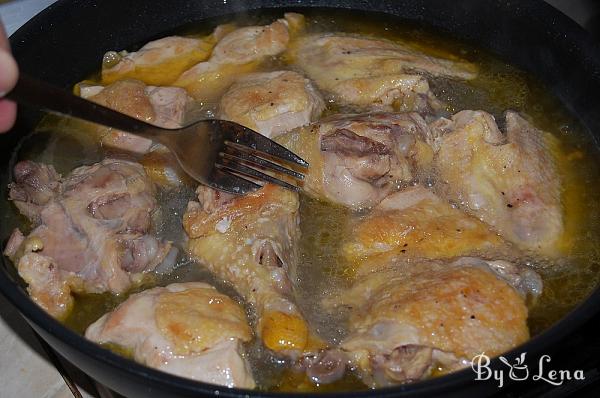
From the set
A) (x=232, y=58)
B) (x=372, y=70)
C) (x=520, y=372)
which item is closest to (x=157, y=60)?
(x=232, y=58)

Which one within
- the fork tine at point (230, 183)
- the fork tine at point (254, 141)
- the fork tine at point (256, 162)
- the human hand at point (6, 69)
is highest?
the human hand at point (6, 69)

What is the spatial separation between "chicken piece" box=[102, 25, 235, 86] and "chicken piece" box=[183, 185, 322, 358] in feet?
2.34

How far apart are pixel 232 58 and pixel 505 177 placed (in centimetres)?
112

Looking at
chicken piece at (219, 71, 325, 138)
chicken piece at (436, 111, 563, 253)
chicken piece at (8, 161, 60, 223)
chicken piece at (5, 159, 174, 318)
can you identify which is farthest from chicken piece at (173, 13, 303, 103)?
chicken piece at (436, 111, 563, 253)

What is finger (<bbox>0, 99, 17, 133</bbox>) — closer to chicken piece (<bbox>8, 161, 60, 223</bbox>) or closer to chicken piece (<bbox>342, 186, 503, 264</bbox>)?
chicken piece (<bbox>8, 161, 60, 223</bbox>)

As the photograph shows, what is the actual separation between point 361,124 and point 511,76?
79cm

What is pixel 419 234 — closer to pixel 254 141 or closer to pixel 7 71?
pixel 254 141

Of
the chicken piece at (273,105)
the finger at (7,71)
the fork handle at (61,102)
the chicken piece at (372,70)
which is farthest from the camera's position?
the chicken piece at (372,70)

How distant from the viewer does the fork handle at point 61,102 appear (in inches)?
62.0

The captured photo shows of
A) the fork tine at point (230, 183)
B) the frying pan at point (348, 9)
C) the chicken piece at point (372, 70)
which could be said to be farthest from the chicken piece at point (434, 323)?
the frying pan at point (348, 9)

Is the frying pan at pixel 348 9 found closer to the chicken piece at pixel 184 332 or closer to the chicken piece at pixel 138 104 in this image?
the chicken piece at pixel 138 104

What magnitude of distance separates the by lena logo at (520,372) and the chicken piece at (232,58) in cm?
142

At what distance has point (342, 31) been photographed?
9.18ft

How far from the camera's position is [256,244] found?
1.96 metres
